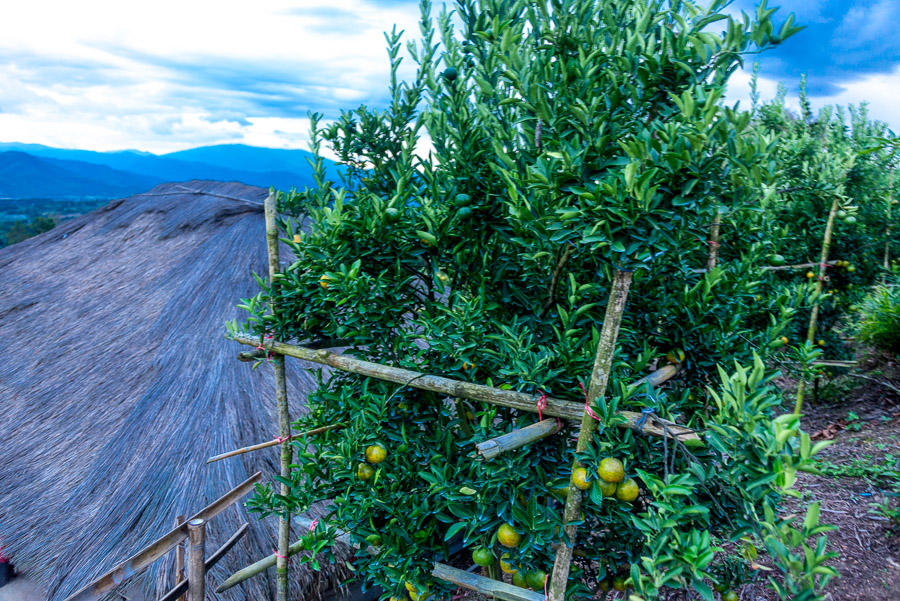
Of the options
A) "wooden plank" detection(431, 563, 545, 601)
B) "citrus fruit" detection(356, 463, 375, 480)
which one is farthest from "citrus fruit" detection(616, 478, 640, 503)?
"citrus fruit" detection(356, 463, 375, 480)

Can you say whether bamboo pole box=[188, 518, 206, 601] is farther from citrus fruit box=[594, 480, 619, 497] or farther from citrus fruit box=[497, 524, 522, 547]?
citrus fruit box=[594, 480, 619, 497]

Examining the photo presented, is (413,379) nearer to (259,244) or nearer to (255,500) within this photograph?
(255,500)

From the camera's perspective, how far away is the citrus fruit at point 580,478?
175cm

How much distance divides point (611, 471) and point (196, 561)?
233 cm

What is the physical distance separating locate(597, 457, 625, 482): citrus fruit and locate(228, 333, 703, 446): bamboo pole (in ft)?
0.53

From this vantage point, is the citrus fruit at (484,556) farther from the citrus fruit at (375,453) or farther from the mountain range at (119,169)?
the mountain range at (119,169)

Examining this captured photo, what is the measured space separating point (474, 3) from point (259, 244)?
4314 millimetres

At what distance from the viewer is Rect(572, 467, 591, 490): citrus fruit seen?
1753mm

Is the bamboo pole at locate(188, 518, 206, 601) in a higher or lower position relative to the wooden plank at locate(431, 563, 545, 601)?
lower

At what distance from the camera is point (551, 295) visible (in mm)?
2148

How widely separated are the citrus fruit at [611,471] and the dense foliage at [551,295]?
0.06 meters

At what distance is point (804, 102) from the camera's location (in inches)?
334

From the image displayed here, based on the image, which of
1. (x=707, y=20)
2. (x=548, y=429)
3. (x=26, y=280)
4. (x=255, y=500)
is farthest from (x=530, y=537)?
(x=26, y=280)

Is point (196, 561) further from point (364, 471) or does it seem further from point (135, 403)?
point (135, 403)
